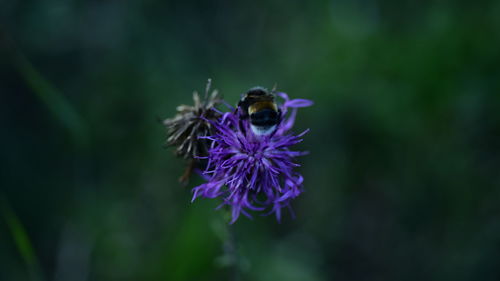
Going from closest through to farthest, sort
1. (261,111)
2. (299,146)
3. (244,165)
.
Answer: (261,111)
(244,165)
(299,146)

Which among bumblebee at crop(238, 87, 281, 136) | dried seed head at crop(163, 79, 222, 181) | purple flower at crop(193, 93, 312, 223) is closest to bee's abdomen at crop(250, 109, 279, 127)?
bumblebee at crop(238, 87, 281, 136)

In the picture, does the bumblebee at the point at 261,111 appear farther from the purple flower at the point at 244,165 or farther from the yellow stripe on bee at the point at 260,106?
the purple flower at the point at 244,165

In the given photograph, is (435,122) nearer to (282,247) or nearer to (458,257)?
(458,257)

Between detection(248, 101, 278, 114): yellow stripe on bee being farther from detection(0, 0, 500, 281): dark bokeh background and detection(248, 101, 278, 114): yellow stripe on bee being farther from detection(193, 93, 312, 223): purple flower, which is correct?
detection(0, 0, 500, 281): dark bokeh background

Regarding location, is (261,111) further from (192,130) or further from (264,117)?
(192,130)

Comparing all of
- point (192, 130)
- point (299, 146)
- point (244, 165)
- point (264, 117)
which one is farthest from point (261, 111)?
point (299, 146)

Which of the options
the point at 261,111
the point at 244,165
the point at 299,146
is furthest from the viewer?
the point at 299,146
